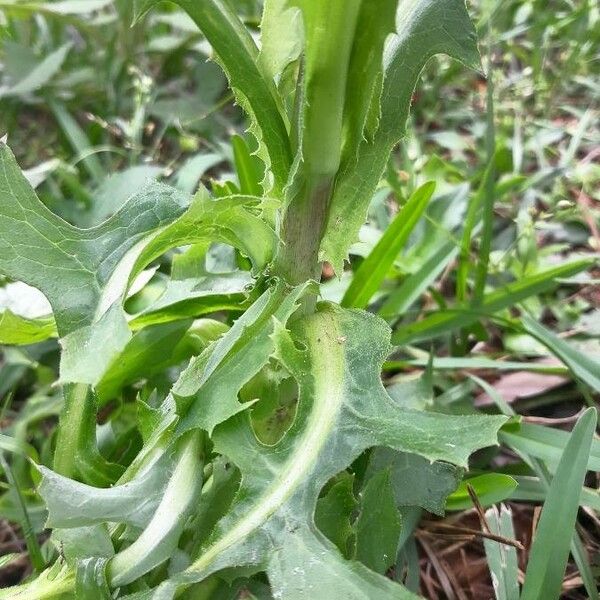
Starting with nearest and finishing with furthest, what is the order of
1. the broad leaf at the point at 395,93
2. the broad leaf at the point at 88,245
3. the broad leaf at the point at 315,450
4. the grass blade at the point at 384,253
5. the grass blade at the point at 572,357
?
the broad leaf at the point at 315,450
the broad leaf at the point at 88,245
the broad leaf at the point at 395,93
the grass blade at the point at 572,357
the grass blade at the point at 384,253

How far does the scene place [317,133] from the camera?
0.74 meters

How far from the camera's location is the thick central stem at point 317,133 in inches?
26.7

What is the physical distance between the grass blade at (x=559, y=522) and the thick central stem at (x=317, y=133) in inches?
13.6

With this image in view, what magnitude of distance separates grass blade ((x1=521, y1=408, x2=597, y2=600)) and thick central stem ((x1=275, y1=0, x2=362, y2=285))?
0.34 m

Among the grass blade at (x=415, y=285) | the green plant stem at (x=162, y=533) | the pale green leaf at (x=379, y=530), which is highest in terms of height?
the grass blade at (x=415, y=285)

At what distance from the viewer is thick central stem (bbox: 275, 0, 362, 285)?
0.68 m

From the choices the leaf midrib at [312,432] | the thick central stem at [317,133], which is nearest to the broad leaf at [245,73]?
the thick central stem at [317,133]

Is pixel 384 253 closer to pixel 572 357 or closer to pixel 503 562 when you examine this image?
pixel 572 357

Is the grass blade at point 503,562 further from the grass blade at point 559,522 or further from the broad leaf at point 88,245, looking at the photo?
the broad leaf at point 88,245

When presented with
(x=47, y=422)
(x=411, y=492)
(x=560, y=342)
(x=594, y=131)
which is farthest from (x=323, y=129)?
(x=594, y=131)

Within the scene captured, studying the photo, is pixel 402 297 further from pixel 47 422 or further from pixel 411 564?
pixel 47 422

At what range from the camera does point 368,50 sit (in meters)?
0.71

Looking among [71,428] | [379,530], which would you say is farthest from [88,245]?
[379,530]

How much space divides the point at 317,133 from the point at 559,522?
0.48 metres
